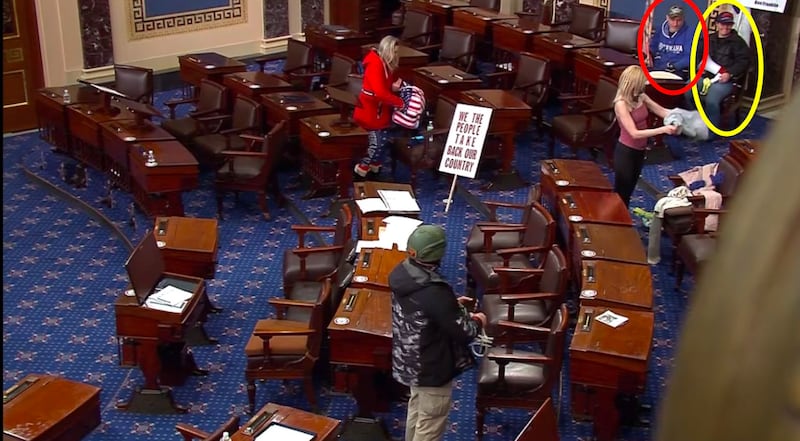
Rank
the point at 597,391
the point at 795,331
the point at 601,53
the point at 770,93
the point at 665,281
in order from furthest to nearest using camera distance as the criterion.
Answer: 1. the point at 770,93
2. the point at 601,53
3. the point at 665,281
4. the point at 597,391
5. the point at 795,331

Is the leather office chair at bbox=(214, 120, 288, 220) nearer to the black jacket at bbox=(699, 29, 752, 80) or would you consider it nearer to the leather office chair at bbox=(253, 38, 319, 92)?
the leather office chair at bbox=(253, 38, 319, 92)

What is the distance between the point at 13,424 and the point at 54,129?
5352 millimetres

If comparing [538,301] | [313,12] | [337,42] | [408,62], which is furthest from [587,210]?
[313,12]

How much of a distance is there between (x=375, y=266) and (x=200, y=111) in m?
4.18

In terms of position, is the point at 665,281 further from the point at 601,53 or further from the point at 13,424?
the point at 13,424

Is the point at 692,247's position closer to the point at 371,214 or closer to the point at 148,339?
the point at 371,214

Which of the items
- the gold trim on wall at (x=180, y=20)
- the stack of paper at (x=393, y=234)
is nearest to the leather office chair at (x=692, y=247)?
the stack of paper at (x=393, y=234)

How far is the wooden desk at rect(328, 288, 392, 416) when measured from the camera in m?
5.93

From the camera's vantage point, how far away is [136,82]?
10.7 m

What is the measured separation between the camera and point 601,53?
10883 mm

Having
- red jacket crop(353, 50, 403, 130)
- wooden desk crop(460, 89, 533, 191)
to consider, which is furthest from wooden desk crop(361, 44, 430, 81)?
red jacket crop(353, 50, 403, 130)

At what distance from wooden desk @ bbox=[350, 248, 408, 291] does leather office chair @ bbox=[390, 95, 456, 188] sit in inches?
99.2

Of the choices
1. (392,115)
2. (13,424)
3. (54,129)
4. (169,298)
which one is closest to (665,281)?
(392,115)

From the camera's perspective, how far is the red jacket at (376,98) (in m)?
9.34
